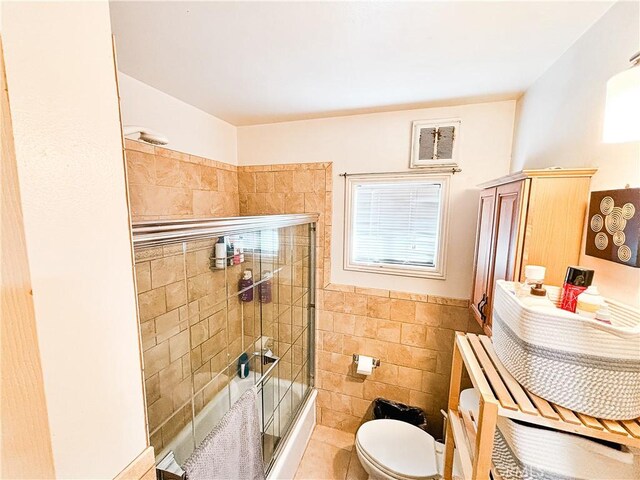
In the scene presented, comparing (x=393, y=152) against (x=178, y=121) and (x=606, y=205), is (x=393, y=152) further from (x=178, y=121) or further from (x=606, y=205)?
(x=178, y=121)

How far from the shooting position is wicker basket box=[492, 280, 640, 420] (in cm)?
56

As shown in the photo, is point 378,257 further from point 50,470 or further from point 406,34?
point 50,470

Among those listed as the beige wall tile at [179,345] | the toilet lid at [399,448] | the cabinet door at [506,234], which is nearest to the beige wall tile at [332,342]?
the toilet lid at [399,448]

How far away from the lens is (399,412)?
6.15 feet

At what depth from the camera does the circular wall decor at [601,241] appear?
774 millimetres

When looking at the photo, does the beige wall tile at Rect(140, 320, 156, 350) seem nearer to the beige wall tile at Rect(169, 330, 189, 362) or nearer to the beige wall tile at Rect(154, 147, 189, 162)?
the beige wall tile at Rect(169, 330, 189, 362)

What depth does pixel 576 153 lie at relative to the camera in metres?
0.98

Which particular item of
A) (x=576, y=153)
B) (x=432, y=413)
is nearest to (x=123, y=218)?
(x=576, y=153)

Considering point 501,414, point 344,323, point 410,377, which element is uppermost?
point 501,414

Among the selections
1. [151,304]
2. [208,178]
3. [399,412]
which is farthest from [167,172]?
[399,412]

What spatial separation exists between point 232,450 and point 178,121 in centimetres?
178

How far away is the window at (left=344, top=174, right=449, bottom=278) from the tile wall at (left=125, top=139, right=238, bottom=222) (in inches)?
38.3

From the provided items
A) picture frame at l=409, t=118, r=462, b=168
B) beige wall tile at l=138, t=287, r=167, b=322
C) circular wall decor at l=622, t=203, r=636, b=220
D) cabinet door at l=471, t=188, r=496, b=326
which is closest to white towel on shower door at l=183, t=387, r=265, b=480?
beige wall tile at l=138, t=287, r=167, b=322

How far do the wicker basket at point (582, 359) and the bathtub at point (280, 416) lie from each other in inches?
54.4
